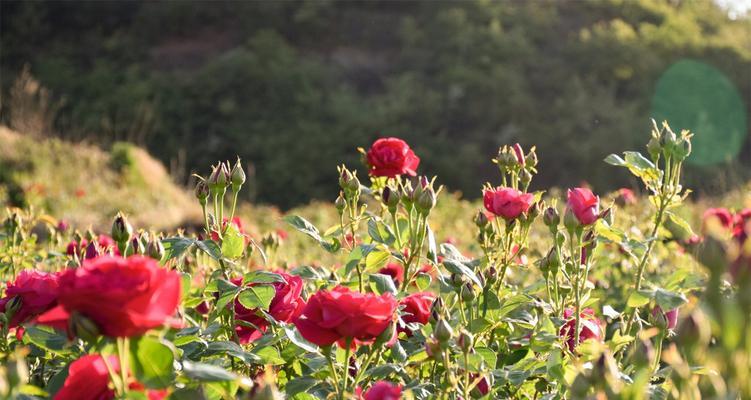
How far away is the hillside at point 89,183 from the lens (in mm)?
5797

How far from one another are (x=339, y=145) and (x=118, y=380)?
9054 millimetres

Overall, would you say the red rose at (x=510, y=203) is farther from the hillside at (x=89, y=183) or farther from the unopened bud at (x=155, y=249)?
the hillside at (x=89, y=183)

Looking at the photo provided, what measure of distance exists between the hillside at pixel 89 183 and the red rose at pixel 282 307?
14.2 feet

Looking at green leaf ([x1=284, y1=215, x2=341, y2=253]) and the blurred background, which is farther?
the blurred background

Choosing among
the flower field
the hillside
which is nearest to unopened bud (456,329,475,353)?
the flower field

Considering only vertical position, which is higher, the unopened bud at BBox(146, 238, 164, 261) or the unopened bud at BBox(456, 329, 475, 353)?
the unopened bud at BBox(146, 238, 164, 261)

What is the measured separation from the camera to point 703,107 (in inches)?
392

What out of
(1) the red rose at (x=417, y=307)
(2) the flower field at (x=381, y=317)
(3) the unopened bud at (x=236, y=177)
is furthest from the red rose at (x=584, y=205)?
(3) the unopened bud at (x=236, y=177)

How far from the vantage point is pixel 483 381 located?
3.30 ft

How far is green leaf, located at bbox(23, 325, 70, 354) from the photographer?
0.87 meters

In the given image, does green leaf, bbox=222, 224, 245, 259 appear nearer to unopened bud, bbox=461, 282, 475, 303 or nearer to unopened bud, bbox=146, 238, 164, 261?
unopened bud, bbox=146, 238, 164, 261

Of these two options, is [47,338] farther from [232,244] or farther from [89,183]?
[89,183]

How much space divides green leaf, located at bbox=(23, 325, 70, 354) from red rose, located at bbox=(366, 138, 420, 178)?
0.61 meters

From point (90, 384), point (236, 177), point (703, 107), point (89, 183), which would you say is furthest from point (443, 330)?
point (703, 107)
